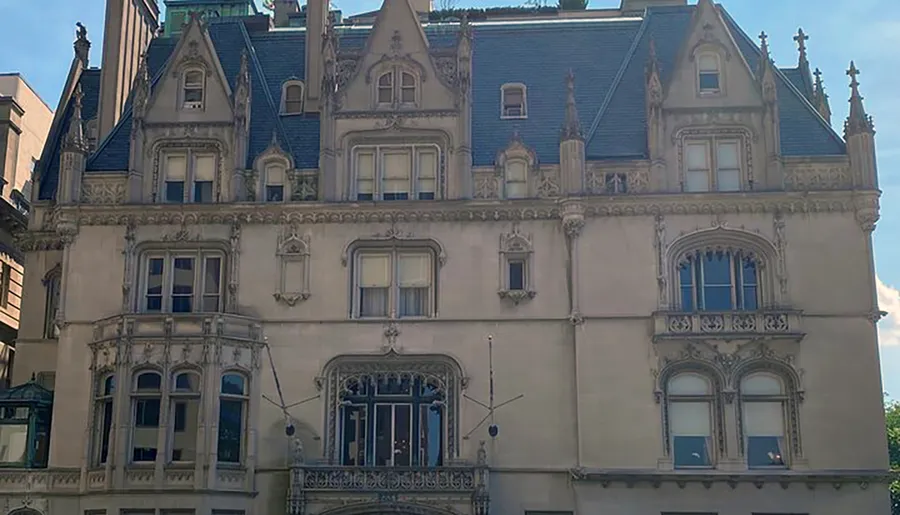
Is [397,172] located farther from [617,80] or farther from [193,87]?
[617,80]

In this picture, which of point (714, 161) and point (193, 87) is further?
point (193, 87)

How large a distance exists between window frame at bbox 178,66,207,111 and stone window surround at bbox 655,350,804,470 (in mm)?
17388

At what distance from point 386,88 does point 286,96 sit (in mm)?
4712

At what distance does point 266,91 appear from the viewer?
4319cm

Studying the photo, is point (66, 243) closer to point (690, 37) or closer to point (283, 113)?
point (283, 113)

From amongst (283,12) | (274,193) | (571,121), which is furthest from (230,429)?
(283,12)

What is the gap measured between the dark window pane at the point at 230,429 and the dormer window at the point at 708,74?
17.8 meters

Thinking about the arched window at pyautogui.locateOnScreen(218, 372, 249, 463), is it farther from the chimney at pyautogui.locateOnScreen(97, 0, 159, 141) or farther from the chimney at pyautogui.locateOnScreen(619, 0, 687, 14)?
the chimney at pyautogui.locateOnScreen(619, 0, 687, 14)

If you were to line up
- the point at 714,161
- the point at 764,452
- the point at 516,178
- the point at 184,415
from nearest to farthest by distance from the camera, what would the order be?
1. the point at 764,452
2. the point at 184,415
3. the point at 714,161
4. the point at 516,178

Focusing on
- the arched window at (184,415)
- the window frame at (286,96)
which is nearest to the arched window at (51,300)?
the arched window at (184,415)

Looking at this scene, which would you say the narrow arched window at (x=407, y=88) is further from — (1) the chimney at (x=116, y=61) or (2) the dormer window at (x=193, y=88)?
(1) the chimney at (x=116, y=61)

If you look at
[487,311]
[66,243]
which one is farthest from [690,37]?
[66,243]

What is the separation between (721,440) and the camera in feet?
119

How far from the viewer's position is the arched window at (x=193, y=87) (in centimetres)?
4088
